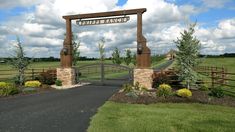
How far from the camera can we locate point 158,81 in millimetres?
19172

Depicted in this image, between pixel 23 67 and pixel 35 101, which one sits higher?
pixel 23 67

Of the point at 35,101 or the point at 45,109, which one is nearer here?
the point at 45,109

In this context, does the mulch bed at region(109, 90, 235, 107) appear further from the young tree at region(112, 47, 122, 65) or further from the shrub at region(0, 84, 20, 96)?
the young tree at region(112, 47, 122, 65)

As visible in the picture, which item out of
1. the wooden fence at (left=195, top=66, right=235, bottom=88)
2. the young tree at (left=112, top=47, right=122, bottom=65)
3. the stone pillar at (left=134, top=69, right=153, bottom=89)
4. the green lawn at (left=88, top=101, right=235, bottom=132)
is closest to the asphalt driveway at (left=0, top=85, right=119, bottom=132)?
the green lawn at (left=88, top=101, right=235, bottom=132)

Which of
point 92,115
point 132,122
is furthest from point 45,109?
point 132,122

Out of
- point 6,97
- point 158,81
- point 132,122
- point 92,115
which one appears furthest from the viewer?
point 158,81

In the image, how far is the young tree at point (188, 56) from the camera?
17587 mm

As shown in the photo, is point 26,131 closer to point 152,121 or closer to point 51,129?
point 51,129

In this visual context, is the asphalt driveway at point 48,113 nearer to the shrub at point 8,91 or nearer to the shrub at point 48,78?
the shrub at point 8,91

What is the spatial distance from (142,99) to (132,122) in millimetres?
A: 5259

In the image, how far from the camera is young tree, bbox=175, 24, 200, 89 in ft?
57.7

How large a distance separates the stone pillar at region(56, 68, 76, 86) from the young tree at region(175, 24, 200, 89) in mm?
8821

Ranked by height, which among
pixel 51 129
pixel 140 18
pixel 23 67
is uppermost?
pixel 140 18

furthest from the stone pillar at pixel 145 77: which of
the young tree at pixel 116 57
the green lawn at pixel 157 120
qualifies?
the young tree at pixel 116 57
